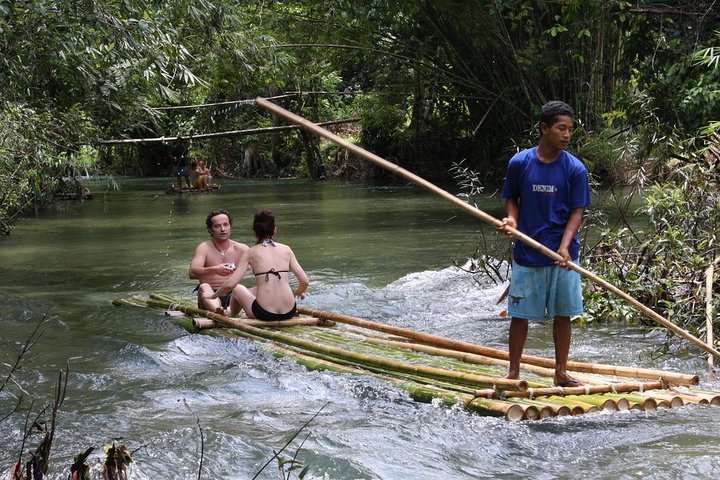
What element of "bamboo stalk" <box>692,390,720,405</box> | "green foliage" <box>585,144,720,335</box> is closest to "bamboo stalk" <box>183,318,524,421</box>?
"bamboo stalk" <box>692,390,720,405</box>

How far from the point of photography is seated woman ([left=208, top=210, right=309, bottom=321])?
7.44 metres

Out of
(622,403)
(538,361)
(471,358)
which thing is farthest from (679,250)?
(622,403)

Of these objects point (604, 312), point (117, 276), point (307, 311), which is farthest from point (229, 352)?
point (117, 276)

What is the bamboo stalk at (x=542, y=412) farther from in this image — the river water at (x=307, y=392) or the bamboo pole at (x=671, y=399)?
the bamboo pole at (x=671, y=399)

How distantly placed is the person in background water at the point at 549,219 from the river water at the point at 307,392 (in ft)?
1.91

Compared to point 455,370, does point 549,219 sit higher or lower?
higher

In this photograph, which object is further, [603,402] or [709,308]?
[709,308]

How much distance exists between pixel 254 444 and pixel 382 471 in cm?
71

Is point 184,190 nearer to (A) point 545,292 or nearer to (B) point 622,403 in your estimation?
(A) point 545,292

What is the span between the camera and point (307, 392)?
241 inches

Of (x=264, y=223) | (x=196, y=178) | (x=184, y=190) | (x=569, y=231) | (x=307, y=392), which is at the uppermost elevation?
(x=569, y=231)

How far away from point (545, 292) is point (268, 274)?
8.71ft

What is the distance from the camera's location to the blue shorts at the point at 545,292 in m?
5.32

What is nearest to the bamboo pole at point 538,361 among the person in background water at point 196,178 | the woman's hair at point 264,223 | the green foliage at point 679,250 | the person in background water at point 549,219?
the person in background water at point 549,219
